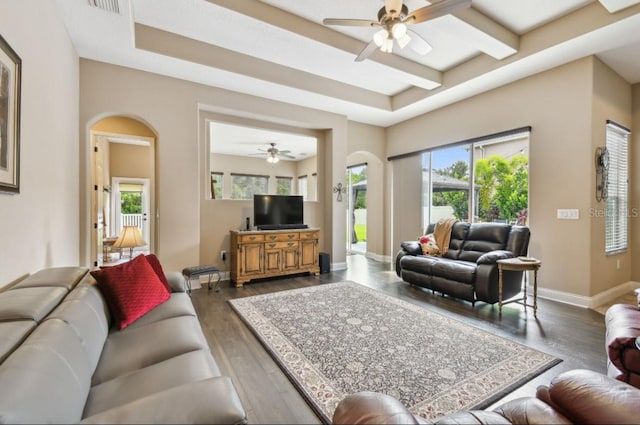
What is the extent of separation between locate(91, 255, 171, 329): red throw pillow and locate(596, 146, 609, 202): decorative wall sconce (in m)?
5.00

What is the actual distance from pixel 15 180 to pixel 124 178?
6.57m

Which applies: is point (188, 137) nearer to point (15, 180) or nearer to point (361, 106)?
point (15, 180)

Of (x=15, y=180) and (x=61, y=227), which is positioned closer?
(x=15, y=180)

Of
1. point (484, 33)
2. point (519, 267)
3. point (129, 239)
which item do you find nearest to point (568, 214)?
point (519, 267)

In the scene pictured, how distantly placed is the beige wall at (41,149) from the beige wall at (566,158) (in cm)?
534

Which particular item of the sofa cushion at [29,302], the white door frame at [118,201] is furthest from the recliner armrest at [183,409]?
the white door frame at [118,201]

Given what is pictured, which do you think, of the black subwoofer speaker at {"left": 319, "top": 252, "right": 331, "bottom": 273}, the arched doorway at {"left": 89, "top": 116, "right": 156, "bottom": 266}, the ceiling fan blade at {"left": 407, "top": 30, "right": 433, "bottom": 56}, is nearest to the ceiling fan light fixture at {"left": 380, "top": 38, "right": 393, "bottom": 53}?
the ceiling fan blade at {"left": 407, "top": 30, "right": 433, "bottom": 56}

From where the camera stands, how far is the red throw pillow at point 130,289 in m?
1.90

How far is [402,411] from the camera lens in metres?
0.87

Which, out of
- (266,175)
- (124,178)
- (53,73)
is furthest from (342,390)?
(124,178)

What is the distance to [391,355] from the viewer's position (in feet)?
7.54

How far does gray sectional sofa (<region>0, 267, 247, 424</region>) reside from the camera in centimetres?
82

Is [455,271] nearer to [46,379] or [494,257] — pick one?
[494,257]

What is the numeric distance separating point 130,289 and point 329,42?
336 cm
